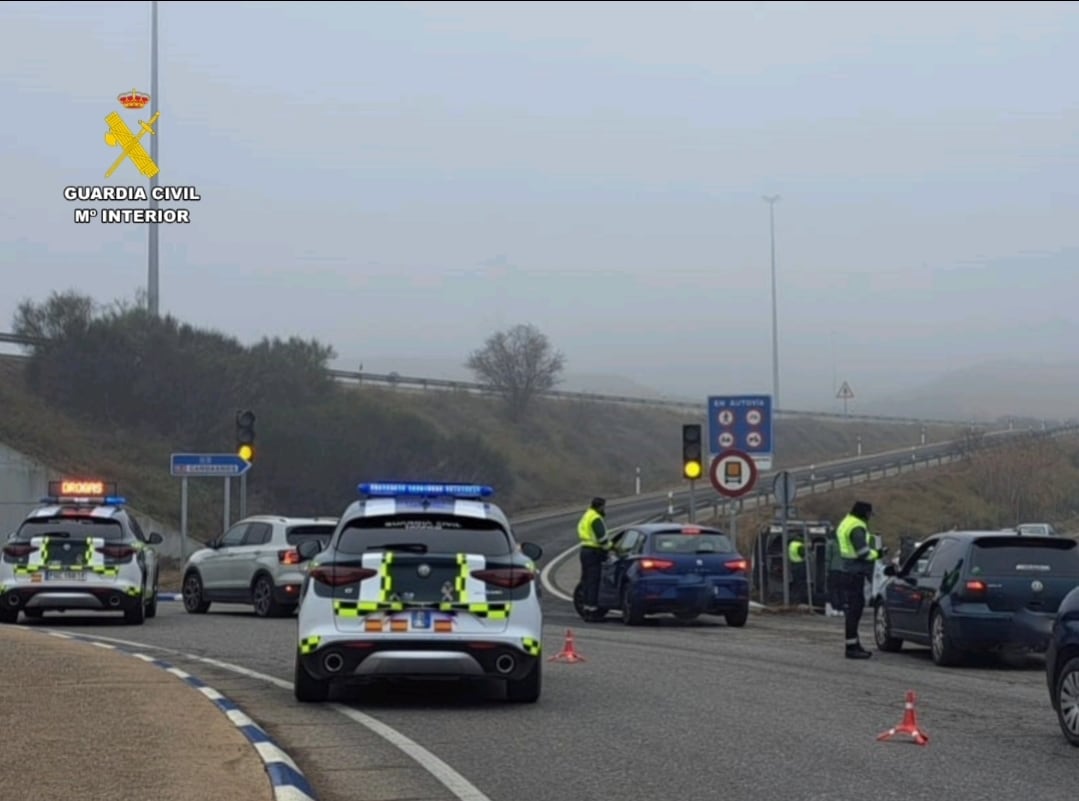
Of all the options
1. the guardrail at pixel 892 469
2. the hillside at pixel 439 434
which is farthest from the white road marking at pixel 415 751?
the guardrail at pixel 892 469

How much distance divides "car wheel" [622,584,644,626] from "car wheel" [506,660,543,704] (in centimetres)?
1044

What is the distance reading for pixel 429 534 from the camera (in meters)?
13.1

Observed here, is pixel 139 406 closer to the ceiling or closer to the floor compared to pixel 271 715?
closer to the ceiling

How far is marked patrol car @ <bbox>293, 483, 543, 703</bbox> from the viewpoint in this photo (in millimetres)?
12680

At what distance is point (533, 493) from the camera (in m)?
73.6

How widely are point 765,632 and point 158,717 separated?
12.5m

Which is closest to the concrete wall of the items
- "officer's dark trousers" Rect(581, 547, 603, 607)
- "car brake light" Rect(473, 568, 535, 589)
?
"officer's dark trousers" Rect(581, 547, 603, 607)

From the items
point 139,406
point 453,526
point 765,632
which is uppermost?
point 139,406

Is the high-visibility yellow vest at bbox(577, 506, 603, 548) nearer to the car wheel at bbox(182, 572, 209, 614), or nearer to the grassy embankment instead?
the car wheel at bbox(182, 572, 209, 614)

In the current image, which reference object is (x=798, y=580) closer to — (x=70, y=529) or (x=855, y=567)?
(x=855, y=567)

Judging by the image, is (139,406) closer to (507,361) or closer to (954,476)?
(954,476)

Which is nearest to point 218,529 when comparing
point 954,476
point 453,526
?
point 954,476

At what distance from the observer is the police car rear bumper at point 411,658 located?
12641 mm

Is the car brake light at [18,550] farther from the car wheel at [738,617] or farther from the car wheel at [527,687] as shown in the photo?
the car wheel at [527,687]
